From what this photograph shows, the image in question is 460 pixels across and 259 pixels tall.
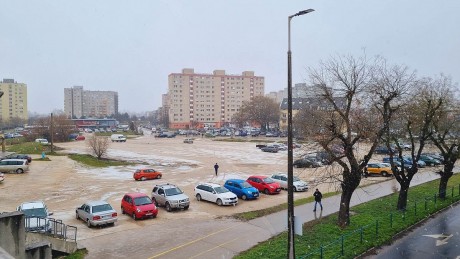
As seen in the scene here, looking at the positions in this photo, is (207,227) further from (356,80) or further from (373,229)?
(356,80)

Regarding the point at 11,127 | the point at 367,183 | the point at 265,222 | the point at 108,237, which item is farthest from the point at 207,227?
the point at 11,127

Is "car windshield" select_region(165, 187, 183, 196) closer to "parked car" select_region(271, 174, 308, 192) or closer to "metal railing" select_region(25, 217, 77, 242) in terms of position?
"metal railing" select_region(25, 217, 77, 242)

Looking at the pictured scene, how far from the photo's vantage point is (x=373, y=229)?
17688 millimetres

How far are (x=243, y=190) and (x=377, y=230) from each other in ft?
39.0

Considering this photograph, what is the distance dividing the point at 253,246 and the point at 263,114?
110 metres

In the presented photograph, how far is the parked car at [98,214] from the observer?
65.4 feet

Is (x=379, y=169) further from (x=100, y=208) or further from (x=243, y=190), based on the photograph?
(x=100, y=208)

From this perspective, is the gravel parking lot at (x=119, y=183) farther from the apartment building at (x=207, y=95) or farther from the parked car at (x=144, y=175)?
the apartment building at (x=207, y=95)

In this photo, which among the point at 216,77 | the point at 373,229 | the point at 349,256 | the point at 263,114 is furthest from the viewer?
the point at 216,77

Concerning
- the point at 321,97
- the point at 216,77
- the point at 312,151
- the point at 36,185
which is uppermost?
the point at 216,77

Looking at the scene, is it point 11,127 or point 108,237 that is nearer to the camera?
point 108,237

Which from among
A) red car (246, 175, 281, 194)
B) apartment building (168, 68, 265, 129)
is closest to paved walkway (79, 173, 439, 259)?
red car (246, 175, 281, 194)

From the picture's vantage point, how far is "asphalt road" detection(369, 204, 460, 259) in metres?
14.9

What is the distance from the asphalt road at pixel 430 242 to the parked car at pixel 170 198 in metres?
12.8
